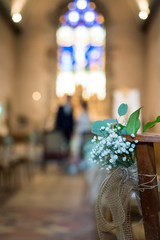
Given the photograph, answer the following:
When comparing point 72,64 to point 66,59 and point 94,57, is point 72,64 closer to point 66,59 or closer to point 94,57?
point 66,59

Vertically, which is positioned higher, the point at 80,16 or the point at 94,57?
the point at 80,16

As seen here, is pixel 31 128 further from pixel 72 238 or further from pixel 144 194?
pixel 144 194

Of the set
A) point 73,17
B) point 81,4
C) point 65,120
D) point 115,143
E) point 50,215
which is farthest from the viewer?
point 73,17

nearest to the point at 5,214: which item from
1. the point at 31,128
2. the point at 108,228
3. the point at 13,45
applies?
the point at 108,228

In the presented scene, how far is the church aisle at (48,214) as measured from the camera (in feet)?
10.2

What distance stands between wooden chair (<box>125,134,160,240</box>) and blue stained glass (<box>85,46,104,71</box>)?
410 inches

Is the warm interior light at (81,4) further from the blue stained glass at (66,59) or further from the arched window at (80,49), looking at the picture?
the blue stained glass at (66,59)

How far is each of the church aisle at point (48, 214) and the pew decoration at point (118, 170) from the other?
67.3 inches

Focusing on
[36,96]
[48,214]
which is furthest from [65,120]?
[48,214]

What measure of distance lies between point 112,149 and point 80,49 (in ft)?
35.0

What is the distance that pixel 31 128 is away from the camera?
11.6 meters

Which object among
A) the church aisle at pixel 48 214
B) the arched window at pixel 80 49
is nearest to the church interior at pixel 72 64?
the arched window at pixel 80 49

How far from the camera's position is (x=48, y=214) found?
12.9 feet

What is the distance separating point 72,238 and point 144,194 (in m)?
1.82
